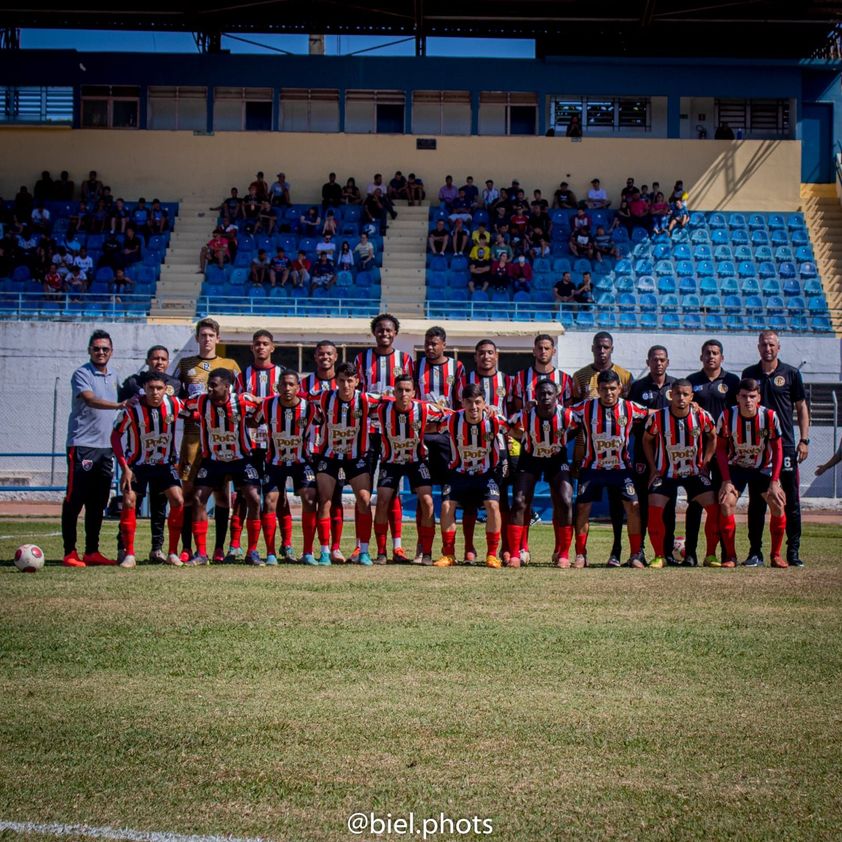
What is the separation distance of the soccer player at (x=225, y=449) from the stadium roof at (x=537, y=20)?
71.1 feet

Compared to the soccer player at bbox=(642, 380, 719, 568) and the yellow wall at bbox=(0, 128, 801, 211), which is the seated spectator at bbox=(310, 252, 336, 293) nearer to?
the yellow wall at bbox=(0, 128, 801, 211)

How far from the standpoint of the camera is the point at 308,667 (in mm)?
6598

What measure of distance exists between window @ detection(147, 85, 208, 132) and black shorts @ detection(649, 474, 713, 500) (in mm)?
25118

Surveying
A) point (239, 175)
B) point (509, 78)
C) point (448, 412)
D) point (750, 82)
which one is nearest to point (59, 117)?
point (239, 175)

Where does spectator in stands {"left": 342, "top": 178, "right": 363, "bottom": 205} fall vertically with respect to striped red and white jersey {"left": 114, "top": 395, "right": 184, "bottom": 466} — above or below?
above

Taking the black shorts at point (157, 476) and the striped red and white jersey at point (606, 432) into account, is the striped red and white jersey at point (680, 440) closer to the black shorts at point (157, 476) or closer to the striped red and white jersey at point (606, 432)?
the striped red and white jersey at point (606, 432)

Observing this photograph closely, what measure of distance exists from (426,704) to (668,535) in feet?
23.7

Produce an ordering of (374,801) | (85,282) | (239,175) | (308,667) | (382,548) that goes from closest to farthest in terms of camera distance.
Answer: (374,801) → (308,667) → (382,548) → (85,282) → (239,175)

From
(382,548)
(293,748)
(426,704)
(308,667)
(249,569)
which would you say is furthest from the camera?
(382,548)

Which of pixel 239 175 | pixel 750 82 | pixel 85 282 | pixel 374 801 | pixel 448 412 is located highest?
pixel 750 82

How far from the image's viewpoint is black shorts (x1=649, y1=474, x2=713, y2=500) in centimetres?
1224

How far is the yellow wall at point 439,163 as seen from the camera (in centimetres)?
3328

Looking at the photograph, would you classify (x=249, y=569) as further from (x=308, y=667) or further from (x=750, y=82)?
(x=750, y=82)

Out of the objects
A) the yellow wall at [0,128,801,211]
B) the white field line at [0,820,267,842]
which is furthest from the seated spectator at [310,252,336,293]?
the white field line at [0,820,267,842]
